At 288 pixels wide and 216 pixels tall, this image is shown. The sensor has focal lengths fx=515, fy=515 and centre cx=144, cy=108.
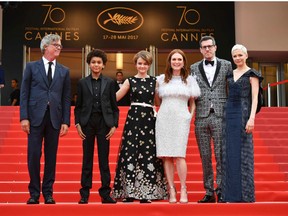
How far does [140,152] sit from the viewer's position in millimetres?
5098

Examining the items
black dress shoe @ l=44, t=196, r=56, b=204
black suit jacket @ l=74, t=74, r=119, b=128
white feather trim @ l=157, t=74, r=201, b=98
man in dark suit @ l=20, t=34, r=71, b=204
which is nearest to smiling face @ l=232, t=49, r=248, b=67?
white feather trim @ l=157, t=74, r=201, b=98

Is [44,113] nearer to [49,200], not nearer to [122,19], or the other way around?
[49,200]

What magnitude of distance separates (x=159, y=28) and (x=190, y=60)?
1655 mm

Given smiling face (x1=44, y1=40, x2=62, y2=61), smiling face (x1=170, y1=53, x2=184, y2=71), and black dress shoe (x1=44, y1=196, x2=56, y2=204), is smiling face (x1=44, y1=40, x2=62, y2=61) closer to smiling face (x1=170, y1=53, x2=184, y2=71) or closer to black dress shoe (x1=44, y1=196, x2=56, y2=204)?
smiling face (x1=170, y1=53, x2=184, y2=71)

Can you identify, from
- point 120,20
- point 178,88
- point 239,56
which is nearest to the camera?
point 178,88

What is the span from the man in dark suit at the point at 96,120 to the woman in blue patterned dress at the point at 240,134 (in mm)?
1144

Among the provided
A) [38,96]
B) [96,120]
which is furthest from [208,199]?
[38,96]

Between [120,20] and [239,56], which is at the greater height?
[120,20]

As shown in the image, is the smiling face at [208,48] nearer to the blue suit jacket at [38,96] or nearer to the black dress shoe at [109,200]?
the blue suit jacket at [38,96]

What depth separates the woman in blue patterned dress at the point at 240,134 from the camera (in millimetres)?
5078

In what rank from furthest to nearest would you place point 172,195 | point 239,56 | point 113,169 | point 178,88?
1. point 113,169
2. point 239,56
3. point 178,88
4. point 172,195

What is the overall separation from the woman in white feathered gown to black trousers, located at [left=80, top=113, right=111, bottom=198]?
0.53 m

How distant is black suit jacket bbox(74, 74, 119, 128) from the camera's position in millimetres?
5043

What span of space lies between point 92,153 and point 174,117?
2.88 ft
